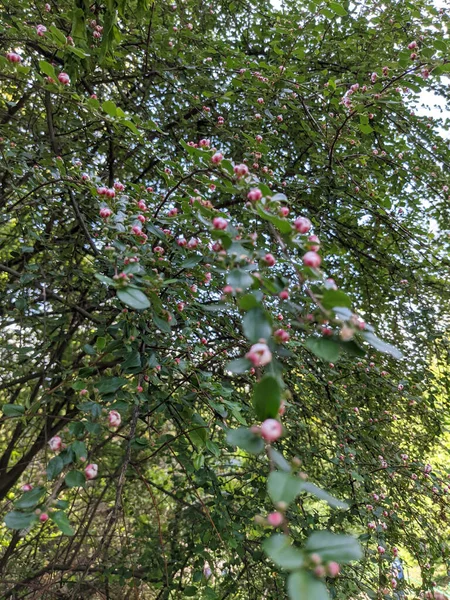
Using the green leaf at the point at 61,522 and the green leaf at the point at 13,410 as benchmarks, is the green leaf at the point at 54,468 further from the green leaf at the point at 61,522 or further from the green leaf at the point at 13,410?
the green leaf at the point at 13,410

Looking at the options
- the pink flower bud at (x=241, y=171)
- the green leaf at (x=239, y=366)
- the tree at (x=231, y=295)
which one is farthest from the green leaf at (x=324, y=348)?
the pink flower bud at (x=241, y=171)

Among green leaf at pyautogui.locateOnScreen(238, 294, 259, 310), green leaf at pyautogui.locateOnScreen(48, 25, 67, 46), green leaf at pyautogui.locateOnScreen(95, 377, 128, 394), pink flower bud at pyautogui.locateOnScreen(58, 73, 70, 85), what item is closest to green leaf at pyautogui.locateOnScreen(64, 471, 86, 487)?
green leaf at pyautogui.locateOnScreen(95, 377, 128, 394)

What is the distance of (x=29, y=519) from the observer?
0.72 metres

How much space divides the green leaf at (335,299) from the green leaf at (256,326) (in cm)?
10

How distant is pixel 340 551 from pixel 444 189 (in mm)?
2806

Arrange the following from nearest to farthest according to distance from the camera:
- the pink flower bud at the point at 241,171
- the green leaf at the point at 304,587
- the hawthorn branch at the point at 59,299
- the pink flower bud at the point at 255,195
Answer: the green leaf at the point at 304,587
the pink flower bud at the point at 255,195
the pink flower bud at the point at 241,171
the hawthorn branch at the point at 59,299

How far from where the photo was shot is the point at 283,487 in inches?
21.0

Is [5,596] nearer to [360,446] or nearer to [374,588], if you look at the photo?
[374,588]

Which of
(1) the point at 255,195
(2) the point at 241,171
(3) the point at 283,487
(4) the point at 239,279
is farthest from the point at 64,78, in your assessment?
(3) the point at 283,487

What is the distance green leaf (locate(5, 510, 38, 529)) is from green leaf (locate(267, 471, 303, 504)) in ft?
1.48

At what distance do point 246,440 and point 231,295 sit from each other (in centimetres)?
37

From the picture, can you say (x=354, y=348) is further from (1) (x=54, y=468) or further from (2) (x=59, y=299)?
(2) (x=59, y=299)

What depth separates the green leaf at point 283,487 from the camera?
51 centimetres

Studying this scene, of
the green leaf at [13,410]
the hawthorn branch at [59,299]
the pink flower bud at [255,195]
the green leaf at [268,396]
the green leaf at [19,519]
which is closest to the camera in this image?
the green leaf at [268,396]
